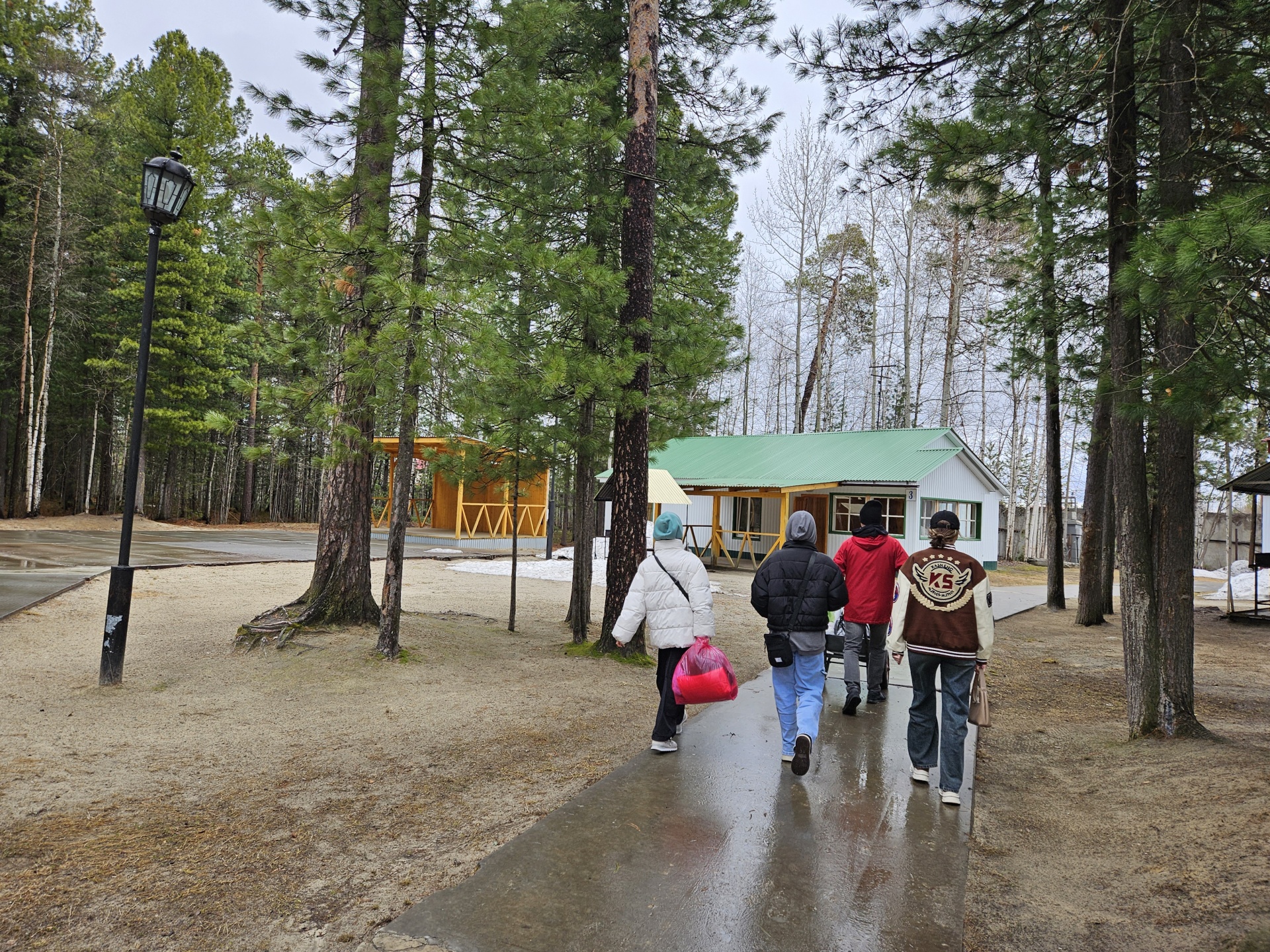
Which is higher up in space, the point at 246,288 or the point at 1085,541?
the point at 246,288

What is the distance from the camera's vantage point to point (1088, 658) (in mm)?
9312

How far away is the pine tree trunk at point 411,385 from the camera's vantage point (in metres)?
6.36

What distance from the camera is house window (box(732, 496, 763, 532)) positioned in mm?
24344

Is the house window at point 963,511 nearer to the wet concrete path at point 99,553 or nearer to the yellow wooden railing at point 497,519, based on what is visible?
the yellow wooden railing at point 497,519

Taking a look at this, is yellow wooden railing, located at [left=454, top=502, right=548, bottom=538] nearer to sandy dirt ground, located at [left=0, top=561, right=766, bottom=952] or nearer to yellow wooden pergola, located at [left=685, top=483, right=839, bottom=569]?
yellow wooden pergola, located at [left=685, top=483, right=839, bottom=569]

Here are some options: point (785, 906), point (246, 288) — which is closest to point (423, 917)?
point (785, 906)

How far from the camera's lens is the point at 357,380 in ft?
18.8

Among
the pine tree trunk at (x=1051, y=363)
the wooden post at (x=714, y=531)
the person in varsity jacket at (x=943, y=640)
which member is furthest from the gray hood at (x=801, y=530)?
the wooden post at (x=714, y=531)

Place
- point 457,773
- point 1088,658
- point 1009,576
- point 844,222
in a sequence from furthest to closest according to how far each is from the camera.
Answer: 1. point 844,222
2. point 1009,576
3. point 1088,658
4. point 457,773

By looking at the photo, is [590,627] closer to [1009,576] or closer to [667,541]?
[667,541]

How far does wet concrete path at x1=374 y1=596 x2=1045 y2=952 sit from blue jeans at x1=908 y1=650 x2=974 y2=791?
197 millimetres

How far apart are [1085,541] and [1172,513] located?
9093mm

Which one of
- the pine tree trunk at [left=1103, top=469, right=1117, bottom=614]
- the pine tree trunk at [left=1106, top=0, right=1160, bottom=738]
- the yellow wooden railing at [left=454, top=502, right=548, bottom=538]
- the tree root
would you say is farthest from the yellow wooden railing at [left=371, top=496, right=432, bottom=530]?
the pine tree trunk at [left=1106, top=0, right=1160, bottom=738]

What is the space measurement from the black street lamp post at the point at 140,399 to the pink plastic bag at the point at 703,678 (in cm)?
447
